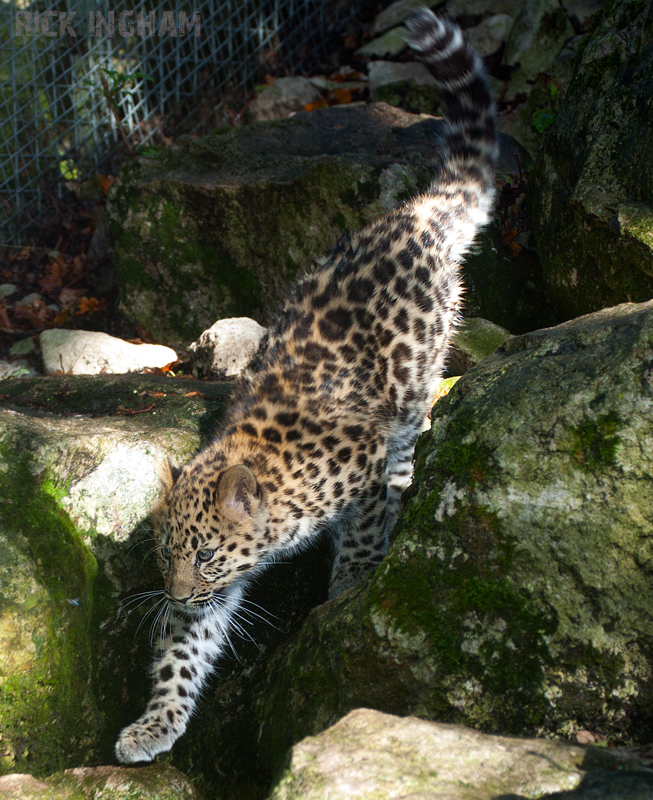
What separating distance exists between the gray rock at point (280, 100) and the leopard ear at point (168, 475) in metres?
7.71

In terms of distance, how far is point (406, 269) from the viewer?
4.92m

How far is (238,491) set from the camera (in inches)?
151

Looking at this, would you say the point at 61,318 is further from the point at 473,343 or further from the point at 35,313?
the point at 473,343

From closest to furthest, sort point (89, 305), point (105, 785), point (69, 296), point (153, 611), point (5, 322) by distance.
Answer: point (105, 785), point (153, 611), point (5, 322), point (89, 305), point (69, 296)

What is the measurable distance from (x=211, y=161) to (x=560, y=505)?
6.25 meters

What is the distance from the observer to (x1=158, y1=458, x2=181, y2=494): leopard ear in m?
4.00

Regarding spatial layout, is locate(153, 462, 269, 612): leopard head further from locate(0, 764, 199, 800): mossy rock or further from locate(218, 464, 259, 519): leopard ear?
locate(0, 764, 199, 800): mossy rock

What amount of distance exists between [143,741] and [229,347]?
11.9ft

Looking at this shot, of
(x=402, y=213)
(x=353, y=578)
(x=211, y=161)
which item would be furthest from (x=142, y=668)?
(x=211, y=161)

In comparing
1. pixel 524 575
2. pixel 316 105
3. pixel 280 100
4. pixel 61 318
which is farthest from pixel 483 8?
pixel 524 575

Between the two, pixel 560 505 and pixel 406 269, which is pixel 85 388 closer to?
pixel 406 269

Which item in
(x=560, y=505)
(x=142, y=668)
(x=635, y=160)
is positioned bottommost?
(x=142, y=668)

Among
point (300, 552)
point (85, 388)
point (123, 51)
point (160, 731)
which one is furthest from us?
point (123, 51)

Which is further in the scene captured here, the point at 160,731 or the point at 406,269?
the point at 406,269
